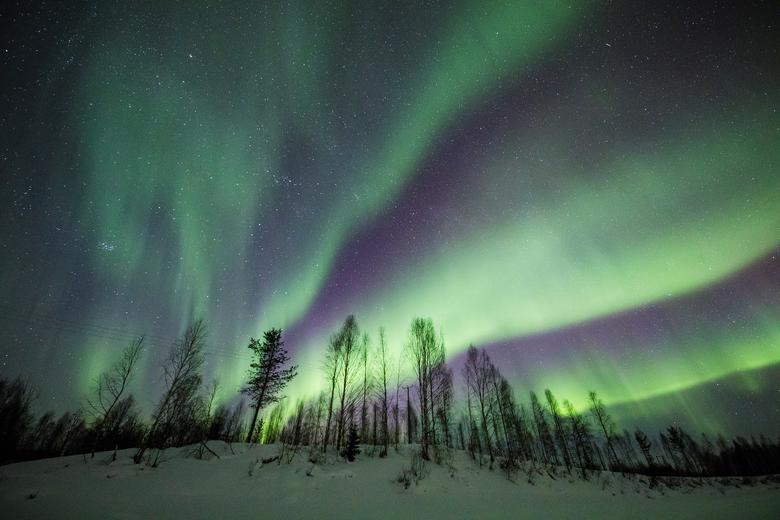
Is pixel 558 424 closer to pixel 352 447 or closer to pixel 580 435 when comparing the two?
pixel 580 435

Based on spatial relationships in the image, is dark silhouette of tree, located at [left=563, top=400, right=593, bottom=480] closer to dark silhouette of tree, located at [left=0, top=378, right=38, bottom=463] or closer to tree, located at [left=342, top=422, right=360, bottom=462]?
tree, located at [left=342, top=422, right=360, bottom=462]

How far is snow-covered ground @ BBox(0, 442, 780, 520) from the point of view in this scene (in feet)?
31.4

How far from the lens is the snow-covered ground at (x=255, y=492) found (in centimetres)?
957

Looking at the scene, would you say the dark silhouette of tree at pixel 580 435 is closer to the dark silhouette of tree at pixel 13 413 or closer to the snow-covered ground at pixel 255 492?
the snow-covered ground at pixel 255 492

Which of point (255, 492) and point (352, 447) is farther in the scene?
point (352, 447)

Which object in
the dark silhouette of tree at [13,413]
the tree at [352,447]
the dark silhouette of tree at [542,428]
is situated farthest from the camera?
the dark silhouette of tree at [542,428]

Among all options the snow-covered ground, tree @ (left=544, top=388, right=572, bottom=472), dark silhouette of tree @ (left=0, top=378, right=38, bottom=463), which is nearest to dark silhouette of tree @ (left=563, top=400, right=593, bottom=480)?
tree @ (left=544, top=388, right=572, bottom=472)

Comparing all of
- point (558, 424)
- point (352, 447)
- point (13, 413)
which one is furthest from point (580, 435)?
point (13, 413)

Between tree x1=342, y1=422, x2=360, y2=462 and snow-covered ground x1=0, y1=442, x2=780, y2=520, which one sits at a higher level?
tree x1=342, y1=422, x2=360, y2=462

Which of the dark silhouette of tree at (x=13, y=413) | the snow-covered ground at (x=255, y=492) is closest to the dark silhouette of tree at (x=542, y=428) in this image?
the snow-covered ground at (x=255, y=492)

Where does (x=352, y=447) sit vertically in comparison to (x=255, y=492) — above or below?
above

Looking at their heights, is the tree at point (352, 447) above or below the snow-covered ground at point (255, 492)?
above

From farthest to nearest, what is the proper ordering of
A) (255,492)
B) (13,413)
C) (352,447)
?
(13,413), (352,447), (255,492)

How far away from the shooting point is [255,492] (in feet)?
38.8
